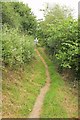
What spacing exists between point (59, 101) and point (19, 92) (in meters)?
2.85

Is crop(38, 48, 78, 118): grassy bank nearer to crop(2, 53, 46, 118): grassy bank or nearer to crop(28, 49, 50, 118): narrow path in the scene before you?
crop(28, 49, 50, 118): narrow path

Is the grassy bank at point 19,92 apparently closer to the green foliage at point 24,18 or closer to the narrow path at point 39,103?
the narrow path at point 39,103

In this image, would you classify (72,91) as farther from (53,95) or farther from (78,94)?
(53,95)

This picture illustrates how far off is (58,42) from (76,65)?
4689 millimetres

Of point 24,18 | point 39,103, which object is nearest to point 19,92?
point 39,103

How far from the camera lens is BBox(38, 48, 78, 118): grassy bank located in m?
14.8

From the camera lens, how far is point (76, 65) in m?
21.8

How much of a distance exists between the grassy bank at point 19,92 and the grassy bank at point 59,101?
0.93 metres

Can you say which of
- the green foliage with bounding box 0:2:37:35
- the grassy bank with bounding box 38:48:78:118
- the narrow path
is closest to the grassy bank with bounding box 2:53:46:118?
the narrow path

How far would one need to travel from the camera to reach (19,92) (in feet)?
54.2

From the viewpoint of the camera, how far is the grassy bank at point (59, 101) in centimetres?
1477

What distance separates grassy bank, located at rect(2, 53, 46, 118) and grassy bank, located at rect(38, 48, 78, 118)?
0.93 meters

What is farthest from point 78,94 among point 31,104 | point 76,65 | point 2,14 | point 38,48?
point 38,48

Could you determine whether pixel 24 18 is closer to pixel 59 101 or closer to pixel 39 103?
pixel 59 101
